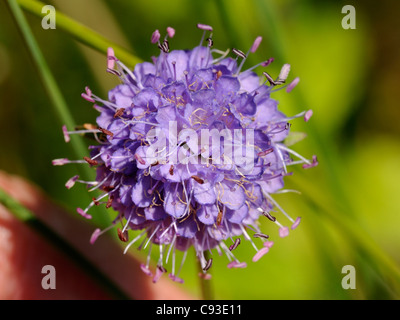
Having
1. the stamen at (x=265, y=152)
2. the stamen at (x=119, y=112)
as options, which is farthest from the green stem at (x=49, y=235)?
the stamen at (x=265, y=152)

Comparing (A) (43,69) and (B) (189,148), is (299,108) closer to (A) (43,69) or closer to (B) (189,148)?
(B) (189,148)

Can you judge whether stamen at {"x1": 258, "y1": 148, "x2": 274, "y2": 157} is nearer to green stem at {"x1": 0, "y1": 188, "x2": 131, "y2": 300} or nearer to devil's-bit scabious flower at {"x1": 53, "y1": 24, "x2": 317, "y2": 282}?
devil's-bit scabious flower at {"x1": 53, "y1": 24, "x2": 317, "y2": 282}

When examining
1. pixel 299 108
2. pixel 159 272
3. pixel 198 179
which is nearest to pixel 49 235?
pixel 159 272

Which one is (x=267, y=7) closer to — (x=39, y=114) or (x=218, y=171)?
(x=218, y=171)

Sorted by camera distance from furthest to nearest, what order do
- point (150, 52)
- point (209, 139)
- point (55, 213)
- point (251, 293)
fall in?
point (150, 52)
point (251, 293)
point (55, 213)
point (209, 139)

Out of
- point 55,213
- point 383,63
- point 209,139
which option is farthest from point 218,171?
point 383,63

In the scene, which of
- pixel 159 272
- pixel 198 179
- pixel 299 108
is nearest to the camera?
pixel 198 179
